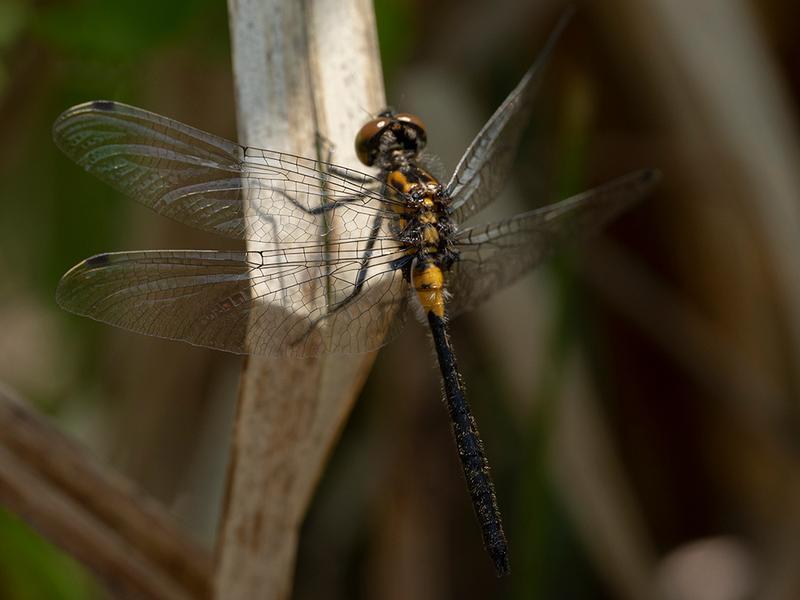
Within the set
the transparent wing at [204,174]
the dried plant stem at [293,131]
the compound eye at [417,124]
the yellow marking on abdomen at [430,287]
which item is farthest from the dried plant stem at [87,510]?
the compound eye at [417,124]

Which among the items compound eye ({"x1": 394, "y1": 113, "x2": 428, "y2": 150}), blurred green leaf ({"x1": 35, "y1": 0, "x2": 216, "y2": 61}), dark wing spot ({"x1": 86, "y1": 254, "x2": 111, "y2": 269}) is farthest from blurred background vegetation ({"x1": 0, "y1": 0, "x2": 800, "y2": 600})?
dark wing spot ({"x1": 86, "y1": 254, "x2": 111, "y2": 269})

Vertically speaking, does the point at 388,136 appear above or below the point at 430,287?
above

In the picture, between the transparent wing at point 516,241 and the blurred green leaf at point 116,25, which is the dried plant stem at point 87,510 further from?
the blurred green leaf at point 116,25

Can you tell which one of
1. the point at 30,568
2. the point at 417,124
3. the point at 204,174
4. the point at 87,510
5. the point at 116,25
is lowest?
the point at 30,568

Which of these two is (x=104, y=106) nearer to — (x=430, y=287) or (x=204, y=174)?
(x=204, y=174)

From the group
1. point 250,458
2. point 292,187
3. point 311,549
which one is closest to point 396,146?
point 292,187

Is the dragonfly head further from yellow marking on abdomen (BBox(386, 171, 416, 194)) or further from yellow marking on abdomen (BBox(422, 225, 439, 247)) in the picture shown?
yellow marking on abdomen (BBox(422, 225, 439, 247))

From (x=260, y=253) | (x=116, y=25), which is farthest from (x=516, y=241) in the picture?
(x=116, y=25)
